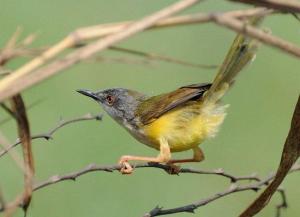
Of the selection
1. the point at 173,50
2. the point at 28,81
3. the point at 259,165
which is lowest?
the point at 259,165

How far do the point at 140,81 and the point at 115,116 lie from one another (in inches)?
106

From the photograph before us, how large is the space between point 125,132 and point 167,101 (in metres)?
2.40


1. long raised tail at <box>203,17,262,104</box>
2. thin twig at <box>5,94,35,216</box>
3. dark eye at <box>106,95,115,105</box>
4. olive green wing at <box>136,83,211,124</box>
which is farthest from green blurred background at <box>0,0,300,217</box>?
thin twig at <box>5,94,35,216</box>

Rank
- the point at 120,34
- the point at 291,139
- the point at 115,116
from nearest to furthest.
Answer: the point at 120,34, the point at 291,139, the point at 115,116

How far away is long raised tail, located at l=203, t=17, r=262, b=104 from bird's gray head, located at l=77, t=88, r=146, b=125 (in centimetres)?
36

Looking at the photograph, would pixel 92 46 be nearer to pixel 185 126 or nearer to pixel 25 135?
pixel 25 135

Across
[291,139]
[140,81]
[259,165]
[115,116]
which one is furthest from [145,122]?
[140,81]

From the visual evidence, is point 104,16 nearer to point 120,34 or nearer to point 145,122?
point 145,122

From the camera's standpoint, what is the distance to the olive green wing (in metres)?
2.50

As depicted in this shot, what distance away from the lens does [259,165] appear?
5012 millimetres

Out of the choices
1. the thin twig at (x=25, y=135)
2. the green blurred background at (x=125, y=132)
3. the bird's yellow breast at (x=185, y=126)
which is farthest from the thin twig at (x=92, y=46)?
the green blurred background at (x=125, y=132)

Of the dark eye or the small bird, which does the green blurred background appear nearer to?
the dark eye

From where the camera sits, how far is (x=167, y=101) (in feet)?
8.74

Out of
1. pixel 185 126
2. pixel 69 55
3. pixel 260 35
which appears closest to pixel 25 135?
pixel 69 55
